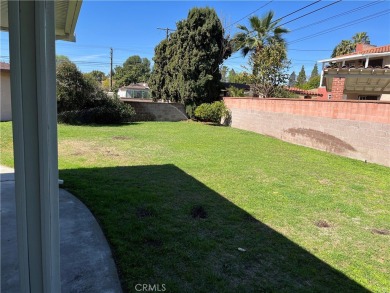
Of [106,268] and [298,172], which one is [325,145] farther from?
→ [106,268]

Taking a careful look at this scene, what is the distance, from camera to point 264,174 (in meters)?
6.38

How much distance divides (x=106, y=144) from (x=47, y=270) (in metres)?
8.19

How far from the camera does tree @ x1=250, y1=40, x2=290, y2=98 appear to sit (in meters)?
16.2

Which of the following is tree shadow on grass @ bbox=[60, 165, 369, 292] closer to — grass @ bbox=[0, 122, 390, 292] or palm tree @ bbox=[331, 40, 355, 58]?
grass @ bbox=[0, 122, 390, 292]

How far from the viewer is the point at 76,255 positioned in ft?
8.74

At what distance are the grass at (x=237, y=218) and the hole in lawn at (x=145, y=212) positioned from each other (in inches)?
0.5

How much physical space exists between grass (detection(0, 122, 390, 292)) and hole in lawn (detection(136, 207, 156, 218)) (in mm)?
13

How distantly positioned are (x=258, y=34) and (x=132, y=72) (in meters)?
56.2

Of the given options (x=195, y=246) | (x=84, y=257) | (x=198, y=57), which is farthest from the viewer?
(x=198, y=57)

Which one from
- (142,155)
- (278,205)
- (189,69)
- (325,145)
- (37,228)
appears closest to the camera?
(37,228)

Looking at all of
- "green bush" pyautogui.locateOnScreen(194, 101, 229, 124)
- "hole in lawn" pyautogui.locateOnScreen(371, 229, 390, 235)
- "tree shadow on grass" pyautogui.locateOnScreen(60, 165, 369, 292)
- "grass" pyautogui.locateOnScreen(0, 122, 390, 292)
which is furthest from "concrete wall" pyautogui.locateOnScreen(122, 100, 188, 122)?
"hole in lawn" pyautogui.locateOnScreen(371, 229, 390, 235)

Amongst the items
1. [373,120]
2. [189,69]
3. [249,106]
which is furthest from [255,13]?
[373,120]

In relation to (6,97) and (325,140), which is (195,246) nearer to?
(6,97)

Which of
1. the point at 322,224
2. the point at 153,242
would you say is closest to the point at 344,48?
the point at 322,224
